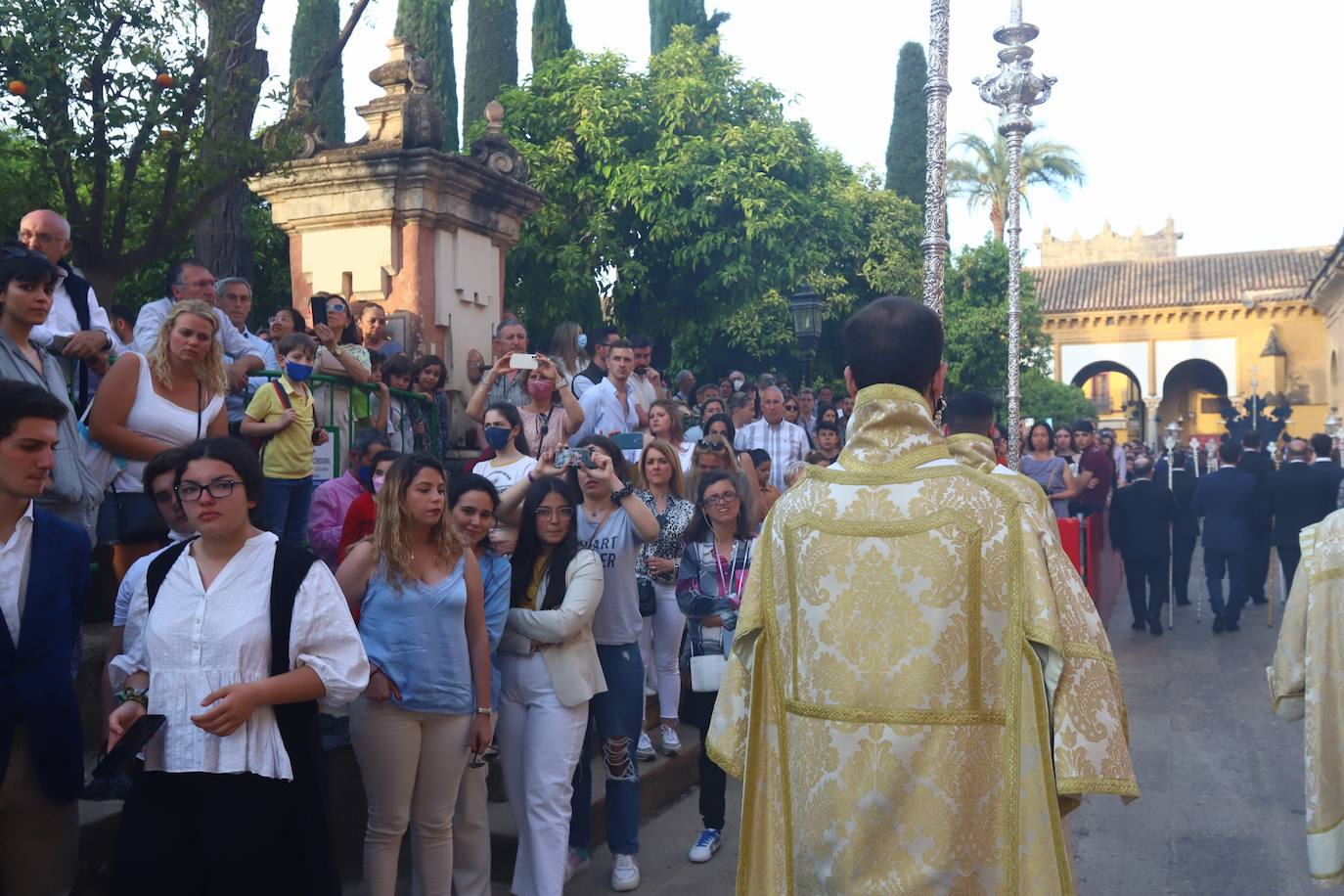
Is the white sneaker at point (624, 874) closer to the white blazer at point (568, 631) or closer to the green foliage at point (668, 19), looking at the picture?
the white blazer at point (568, 631)

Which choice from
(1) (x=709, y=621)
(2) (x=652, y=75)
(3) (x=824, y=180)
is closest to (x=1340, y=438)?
(3) (x=824, y=180)

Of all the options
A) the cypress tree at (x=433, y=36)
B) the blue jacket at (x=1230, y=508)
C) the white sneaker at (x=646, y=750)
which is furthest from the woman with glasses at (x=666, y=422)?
the cypress tree at (x=433, y=36)

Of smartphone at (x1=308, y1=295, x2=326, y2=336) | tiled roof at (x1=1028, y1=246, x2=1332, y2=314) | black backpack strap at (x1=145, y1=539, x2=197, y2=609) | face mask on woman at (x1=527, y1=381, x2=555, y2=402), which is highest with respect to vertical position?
tiled roof at (x1=1028, y1=246, x2=1332, y2=314)

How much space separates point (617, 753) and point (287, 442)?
A: 7.71 feet

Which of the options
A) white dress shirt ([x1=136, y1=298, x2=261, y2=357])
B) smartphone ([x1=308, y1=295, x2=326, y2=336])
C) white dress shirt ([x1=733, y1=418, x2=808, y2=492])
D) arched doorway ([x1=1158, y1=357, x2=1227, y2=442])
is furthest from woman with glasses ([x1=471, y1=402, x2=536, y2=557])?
arched doorway ([x1=1158, y1=357, x2=1227, y2=442])

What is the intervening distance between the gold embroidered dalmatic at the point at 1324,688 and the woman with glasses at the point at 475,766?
2.80 metres

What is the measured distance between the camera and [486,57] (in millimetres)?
26906

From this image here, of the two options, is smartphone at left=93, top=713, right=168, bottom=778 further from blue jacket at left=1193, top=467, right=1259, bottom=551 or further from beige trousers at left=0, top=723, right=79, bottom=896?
blue jacket at left=1193, top=467, right=1259, bottom=551

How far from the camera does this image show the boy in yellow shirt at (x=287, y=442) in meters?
6.16

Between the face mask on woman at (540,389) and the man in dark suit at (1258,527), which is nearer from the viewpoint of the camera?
the face mask on woman at (540,389)

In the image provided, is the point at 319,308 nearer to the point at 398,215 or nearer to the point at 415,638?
the point at 398,215

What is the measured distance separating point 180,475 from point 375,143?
6.40 m

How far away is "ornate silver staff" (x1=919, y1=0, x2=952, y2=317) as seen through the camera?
27.3 feet

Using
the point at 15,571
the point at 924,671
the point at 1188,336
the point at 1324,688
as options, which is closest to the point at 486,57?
the point at 1324,688
